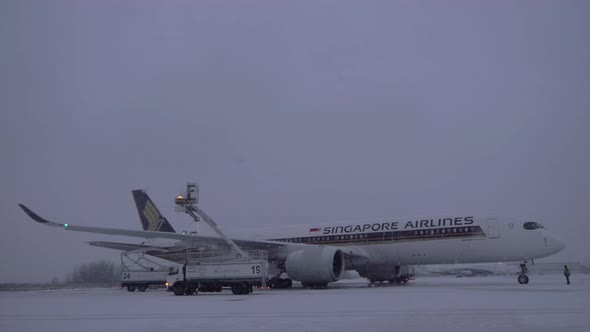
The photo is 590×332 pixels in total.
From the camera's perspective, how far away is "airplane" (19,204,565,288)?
914 inches

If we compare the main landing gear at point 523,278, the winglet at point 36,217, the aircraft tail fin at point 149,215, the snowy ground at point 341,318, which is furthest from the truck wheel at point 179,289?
the main landing gear at point 523,278

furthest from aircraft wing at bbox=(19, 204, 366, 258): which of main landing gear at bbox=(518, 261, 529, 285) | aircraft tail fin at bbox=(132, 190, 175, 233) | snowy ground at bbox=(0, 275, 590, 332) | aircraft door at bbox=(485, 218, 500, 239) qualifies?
snowy ground at bbox=(0, 275, 590, 332)

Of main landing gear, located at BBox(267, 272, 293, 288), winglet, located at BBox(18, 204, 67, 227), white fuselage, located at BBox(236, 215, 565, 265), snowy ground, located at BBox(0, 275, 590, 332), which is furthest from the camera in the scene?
main landing gear, located at BBox(267, 272, 293, 288)

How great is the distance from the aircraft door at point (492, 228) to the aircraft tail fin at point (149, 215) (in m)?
19.2

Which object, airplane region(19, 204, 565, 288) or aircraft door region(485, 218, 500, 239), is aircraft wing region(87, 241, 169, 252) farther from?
aircraft door region(485, 218, 500, 239)

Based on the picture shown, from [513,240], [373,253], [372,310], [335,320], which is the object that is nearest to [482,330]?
[335,320]

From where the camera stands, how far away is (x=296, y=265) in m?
25.0

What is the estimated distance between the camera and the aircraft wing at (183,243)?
22062 millimetres

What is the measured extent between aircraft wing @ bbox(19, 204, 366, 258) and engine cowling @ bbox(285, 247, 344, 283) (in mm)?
851

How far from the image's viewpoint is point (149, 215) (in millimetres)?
33938

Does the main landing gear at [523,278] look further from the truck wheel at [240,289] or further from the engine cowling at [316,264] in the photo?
the truck wheel at [240,289]

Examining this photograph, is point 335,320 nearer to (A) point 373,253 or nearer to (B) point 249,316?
(B) point 249,316

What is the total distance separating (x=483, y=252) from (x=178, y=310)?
1615 cm

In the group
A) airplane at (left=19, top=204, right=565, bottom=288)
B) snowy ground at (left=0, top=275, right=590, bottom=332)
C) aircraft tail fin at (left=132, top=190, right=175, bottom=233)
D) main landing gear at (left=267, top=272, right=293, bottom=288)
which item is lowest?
main landing gear at (left=267, top=272, right=293, bottom=288)
